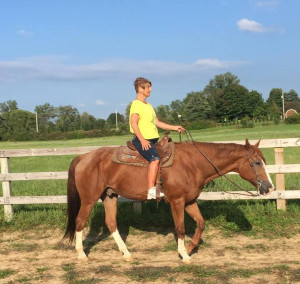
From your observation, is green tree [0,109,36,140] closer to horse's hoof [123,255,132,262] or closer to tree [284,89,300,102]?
horse's hoof [123,255,132,262]

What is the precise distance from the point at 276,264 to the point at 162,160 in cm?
220

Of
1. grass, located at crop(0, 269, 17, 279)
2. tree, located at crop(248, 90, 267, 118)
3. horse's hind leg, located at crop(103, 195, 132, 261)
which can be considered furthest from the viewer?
tree, located at crop(248, 90, 267, 118)

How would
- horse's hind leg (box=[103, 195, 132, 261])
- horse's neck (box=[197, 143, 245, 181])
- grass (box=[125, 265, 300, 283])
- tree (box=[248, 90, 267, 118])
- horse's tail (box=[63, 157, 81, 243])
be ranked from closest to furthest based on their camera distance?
grass (box=[125, 265, 300, 283]) → horse's neck (box=[197, 143, 245, 181]) → horse's hind leg (box=[103, 195, 132, 261]) → horse's tail (box=[63, 157, 81, 243]) → tree (box=[248, 90, 267, 118])

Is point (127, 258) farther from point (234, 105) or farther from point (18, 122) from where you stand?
point (234, 105)

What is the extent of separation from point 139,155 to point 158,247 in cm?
168

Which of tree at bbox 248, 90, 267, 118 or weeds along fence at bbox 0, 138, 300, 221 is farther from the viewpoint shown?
tree at bbox 248, 90, 267, 118

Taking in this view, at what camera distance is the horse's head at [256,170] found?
17.2 feet

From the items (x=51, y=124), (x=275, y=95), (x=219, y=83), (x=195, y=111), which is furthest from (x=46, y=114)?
(x=275, y=95)

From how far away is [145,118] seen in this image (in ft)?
18.1

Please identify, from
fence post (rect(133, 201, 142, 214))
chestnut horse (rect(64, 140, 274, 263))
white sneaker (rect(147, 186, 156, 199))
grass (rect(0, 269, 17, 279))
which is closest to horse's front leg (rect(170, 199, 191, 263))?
chestnut horse (rect(64, 140, 274, 263))

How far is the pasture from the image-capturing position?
185 inches

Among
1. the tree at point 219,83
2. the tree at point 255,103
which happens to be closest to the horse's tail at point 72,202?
the tree at point 255,103

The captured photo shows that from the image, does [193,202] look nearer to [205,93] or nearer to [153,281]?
[153,281]

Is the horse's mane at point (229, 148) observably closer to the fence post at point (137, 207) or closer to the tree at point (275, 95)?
the fence post at point (137, 207)
